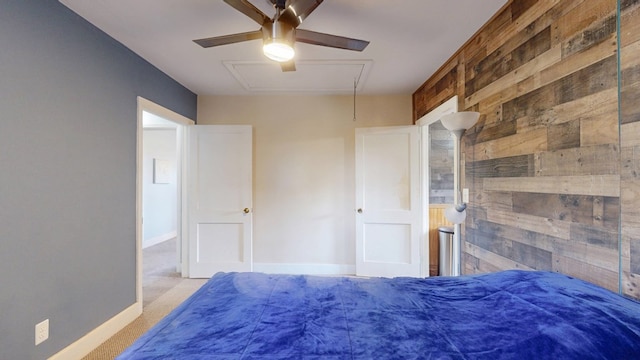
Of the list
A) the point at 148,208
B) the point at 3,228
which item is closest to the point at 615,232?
the point at 3,228

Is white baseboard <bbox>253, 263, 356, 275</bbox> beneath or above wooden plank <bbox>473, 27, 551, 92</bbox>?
beneath

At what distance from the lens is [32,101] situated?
154 cm

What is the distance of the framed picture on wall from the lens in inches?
212

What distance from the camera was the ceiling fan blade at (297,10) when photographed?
1366mm

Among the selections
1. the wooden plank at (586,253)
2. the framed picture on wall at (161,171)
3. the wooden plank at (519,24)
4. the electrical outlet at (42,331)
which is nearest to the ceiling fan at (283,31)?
the wooden plank at (519,24)

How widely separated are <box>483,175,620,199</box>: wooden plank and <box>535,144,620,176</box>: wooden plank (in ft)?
0.08


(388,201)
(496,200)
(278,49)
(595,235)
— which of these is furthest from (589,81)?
(388,201)

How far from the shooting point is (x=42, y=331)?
5.22 feet

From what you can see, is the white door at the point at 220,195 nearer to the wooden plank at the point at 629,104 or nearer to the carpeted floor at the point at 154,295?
the carpeted floor at the point at 154,295

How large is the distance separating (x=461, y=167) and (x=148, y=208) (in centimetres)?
562

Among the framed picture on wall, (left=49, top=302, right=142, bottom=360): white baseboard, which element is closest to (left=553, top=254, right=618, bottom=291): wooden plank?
(left=49, top=302, right=142, bottom=360): white baseboard

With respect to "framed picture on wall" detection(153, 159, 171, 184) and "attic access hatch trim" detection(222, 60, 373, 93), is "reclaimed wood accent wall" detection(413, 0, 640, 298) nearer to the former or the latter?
"attic access hatch trim" detection(222, 60, 373, 93)

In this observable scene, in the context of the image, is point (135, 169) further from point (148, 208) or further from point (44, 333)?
point (148, 208)

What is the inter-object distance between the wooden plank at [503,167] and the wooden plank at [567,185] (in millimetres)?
43
